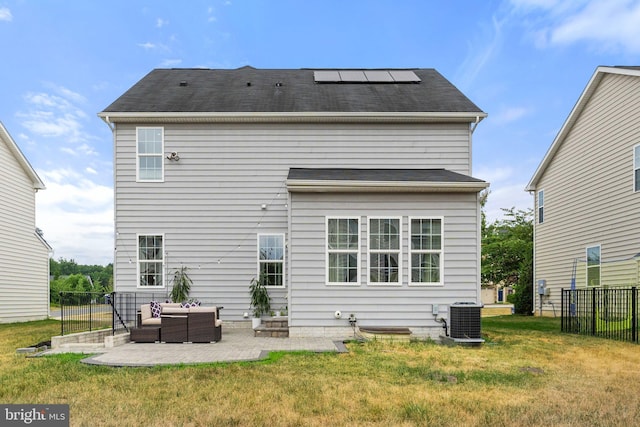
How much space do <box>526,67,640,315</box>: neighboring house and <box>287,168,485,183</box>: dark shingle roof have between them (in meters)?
6.02

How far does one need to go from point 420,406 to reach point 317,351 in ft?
11.5

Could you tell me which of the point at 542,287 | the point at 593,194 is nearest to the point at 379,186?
the point at 593,194

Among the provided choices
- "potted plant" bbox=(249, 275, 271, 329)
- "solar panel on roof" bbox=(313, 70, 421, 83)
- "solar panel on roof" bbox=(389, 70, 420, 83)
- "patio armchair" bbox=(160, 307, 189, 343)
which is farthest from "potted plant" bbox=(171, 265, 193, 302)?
"solar panel on roof" bbox=(389, 70, 420, 83)

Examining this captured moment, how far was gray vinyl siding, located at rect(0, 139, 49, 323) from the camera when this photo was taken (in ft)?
52.4

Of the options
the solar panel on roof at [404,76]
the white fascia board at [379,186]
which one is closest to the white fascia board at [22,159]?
the white fascia board at [379,186]

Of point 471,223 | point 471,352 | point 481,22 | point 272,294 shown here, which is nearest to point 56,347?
point 272,294

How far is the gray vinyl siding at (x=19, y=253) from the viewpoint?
15984mm

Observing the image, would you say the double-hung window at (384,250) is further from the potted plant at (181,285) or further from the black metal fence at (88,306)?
the black metal fence at (88,306)

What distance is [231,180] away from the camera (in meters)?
12.0

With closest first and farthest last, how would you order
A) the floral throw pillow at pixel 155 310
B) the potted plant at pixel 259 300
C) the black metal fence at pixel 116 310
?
1. the floral throw pillow at pixel 155 310
2. the black metal fence at pixel 116 310
3. the potted plant at pixel 259 300

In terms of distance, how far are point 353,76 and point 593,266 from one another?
1056cm

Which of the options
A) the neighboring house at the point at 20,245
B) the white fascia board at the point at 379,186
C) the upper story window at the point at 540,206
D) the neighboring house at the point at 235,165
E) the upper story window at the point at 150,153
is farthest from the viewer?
the upper story window at the point at 540,206

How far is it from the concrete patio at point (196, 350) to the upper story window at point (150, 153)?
15.9 feet

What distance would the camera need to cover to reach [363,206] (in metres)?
9.94
